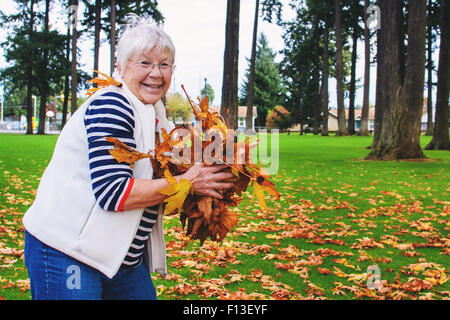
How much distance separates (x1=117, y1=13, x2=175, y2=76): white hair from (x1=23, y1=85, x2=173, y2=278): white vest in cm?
25

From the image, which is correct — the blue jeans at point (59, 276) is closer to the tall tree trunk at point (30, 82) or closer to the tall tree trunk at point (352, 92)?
the tall tree trunk at point (352, 92)

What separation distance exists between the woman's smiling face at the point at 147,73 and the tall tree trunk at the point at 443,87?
21.2 m

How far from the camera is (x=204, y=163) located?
6.56ft

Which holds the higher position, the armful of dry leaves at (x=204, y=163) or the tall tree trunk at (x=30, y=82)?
the tall tree trunk at (x=30, y=82)

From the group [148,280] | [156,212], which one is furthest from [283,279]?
[156,212]

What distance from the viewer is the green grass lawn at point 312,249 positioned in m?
4.07

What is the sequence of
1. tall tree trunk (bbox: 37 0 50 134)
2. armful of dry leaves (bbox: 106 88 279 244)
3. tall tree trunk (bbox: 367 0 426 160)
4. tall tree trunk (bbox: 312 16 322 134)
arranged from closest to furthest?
1. armful of dry leaves (bbox: 106 88 279 244)
2. tall tree trunk (bbox: 367 0 426 160)
3. tall tree trunk (bbox: 37 0 50 134)
4. tall tree trunk (bbox: 312 16 322 134)

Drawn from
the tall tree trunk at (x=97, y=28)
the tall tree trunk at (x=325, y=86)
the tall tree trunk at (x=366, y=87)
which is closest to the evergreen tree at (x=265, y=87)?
the tall tree trunk at (x=325, y=86)

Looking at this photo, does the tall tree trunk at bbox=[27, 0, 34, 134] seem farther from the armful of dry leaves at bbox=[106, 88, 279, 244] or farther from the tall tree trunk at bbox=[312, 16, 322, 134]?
the armful of dry leaves at bbox=[106, 88, 279, 244]

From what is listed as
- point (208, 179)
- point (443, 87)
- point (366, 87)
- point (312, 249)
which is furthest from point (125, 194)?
point (366, 87)

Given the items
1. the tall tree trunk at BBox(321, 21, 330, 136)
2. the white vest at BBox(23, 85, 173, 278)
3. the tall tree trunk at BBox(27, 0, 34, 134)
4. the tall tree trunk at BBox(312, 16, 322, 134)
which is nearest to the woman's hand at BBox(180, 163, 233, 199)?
the white vest at BBox(23, 85, 173, 278)

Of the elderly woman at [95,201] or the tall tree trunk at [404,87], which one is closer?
the elderly woman at [95,201]

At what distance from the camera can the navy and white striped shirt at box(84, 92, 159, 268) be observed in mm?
1747

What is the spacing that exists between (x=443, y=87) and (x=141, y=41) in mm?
22268
